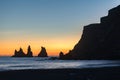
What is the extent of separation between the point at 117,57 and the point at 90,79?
15270 centimetres

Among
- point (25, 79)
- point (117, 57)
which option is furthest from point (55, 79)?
point (117, 57)

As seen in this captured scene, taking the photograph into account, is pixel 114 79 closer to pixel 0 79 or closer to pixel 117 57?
pixel 0 79

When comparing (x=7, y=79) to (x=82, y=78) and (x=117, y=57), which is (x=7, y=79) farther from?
(x=117, y=57)

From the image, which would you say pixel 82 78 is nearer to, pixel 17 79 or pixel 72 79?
pixel 72 79

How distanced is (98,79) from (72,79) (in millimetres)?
3885

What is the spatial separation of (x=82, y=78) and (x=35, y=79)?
23.7ft

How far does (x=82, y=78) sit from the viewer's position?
166 ft

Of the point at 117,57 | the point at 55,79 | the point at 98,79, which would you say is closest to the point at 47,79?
the point at 55,79

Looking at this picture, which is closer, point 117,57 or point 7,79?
point 7,79

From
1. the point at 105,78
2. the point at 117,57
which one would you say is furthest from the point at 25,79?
the point at 117,57

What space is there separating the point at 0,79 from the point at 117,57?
154 m

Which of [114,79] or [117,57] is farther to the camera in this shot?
[117,57]

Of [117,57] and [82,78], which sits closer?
[82,78]

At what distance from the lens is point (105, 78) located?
51281mm
